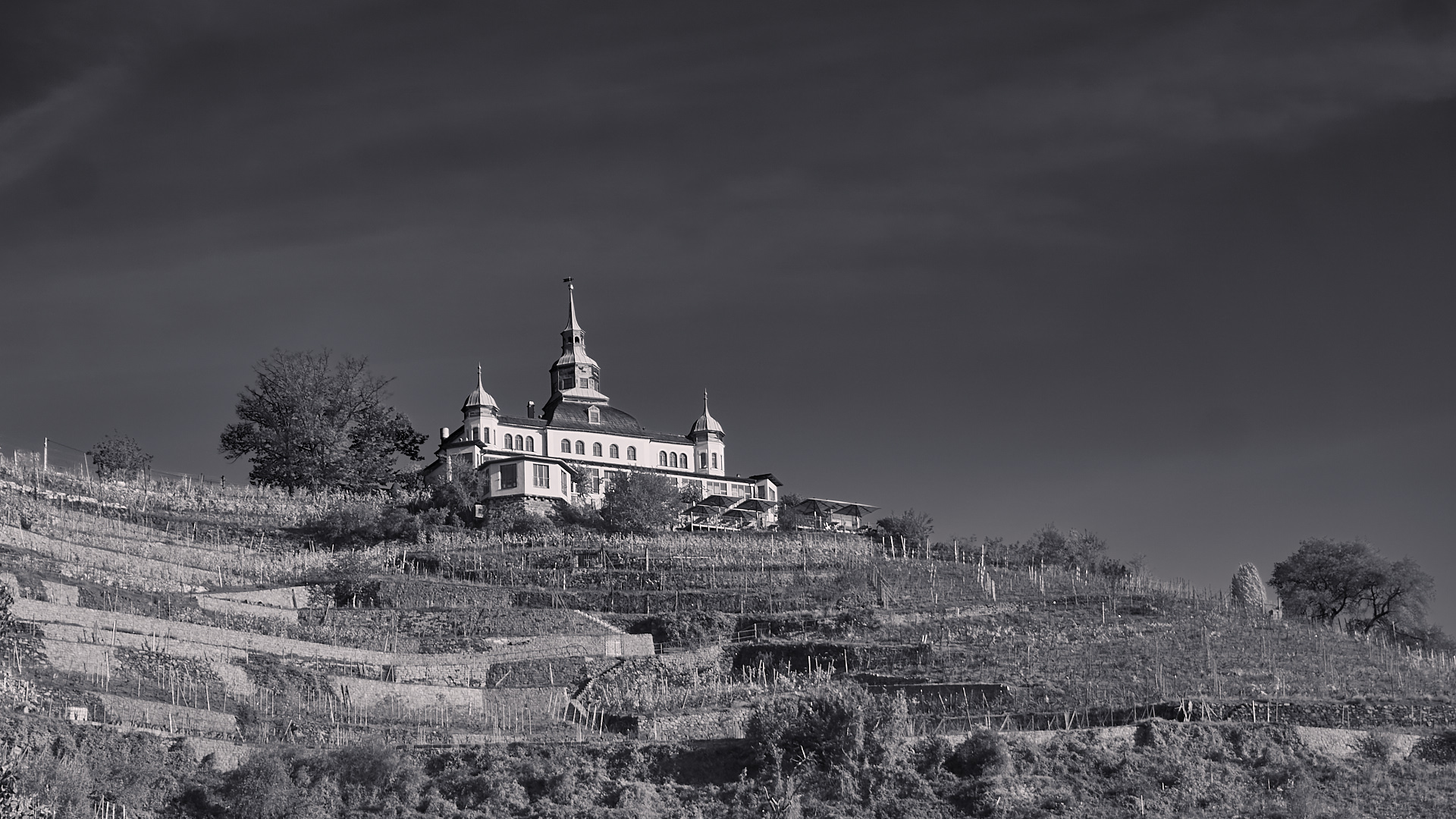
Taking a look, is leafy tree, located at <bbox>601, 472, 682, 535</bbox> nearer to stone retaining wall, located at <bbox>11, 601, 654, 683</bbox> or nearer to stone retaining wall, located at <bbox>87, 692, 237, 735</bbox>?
stone retaining wall, located at <bbox>11, 601, 654, 683</bbox>

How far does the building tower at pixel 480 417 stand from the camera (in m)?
78.1

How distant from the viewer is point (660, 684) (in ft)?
135

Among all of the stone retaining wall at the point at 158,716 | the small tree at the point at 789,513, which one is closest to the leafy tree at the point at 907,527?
the small tree at the point at 789,513

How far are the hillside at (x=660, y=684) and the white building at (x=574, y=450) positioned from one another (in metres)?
12.1

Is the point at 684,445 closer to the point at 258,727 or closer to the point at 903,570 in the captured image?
the point at 903,570

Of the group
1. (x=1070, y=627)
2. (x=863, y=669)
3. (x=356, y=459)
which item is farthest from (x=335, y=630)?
(x=356, y=459)

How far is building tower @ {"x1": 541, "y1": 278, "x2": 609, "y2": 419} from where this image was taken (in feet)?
285

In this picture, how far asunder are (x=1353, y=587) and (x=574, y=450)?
3566 centimetres

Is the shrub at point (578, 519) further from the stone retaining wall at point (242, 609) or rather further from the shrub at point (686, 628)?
the stone retaining wall at point (242, 609)

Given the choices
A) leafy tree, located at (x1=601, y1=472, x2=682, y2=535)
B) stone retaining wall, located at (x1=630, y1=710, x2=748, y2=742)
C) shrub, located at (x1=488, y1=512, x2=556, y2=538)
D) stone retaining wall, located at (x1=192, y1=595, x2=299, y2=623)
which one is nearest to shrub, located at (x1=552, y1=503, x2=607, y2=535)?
leafy tree, located at (x1=601, y1=472, x2=682, y2=535)

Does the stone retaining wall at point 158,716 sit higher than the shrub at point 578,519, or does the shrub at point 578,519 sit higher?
the shrub at point 578,519

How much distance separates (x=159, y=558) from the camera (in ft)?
165

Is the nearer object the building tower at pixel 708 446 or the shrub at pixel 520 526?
the shrub at pixel 520 526

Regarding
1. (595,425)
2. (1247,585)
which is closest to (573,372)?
(595,425)
